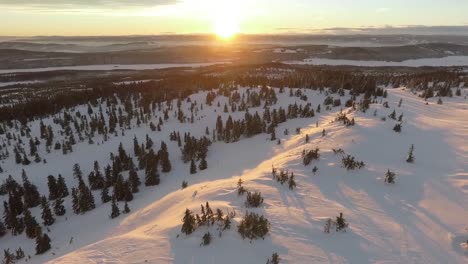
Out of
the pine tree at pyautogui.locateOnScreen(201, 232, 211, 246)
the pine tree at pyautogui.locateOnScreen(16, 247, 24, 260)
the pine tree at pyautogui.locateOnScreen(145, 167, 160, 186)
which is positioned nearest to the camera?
the pine tree at pyautogui.locateOnScreen(201, 232, 211, 246)

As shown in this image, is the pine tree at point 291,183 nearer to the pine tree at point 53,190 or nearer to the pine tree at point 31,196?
the pine tree at point 53,190

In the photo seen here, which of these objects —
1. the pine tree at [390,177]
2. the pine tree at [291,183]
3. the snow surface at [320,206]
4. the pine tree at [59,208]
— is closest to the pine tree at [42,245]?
the snow surface at [320,206]

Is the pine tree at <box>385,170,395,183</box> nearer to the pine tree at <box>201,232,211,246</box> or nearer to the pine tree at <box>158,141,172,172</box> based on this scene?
the pine tree at <box>201,232,211,246</box>

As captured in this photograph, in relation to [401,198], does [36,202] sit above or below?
below

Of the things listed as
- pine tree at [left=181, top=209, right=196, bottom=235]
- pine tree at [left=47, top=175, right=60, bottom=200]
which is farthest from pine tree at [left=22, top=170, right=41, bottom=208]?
pine tree at [left=181, top=209, right=196, bottom=235]

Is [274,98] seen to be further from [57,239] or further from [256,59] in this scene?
[256,59]

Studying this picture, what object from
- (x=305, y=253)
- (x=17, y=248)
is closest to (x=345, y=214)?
(x=305, y=253)

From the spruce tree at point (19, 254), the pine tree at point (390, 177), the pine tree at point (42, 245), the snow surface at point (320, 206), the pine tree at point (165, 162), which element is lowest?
the spruce tree at point (19, 254)

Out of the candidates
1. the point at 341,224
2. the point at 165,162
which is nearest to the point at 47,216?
the point at 165,162
